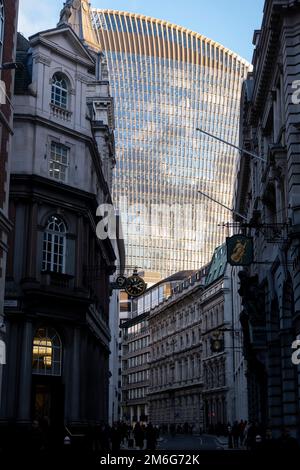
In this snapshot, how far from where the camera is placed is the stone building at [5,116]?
27.2 m

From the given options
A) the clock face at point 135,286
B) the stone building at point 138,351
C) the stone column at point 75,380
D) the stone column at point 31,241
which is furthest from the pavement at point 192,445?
the stone building at point 138,351

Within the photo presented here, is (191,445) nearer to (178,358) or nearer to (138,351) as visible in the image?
(178,358)

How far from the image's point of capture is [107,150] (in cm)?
5662

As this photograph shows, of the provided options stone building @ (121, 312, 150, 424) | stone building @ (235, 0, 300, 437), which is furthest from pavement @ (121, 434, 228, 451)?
stone building @ (121, 312, 150, 424)

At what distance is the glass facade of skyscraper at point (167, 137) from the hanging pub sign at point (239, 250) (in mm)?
144441

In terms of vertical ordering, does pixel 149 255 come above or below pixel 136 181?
below

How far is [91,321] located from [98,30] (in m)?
145

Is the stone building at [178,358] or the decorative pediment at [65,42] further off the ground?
the decorative pediment at [65,42]

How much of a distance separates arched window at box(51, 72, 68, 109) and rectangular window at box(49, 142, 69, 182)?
2376 mm

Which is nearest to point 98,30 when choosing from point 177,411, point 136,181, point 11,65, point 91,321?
point 136,181

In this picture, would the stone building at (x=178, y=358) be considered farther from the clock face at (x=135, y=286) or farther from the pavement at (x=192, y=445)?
the clock face at (x=135, y=286)

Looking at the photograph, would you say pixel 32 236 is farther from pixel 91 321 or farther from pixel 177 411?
pixel 177 411

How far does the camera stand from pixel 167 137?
18425 cm

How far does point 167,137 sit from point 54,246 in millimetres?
148024
